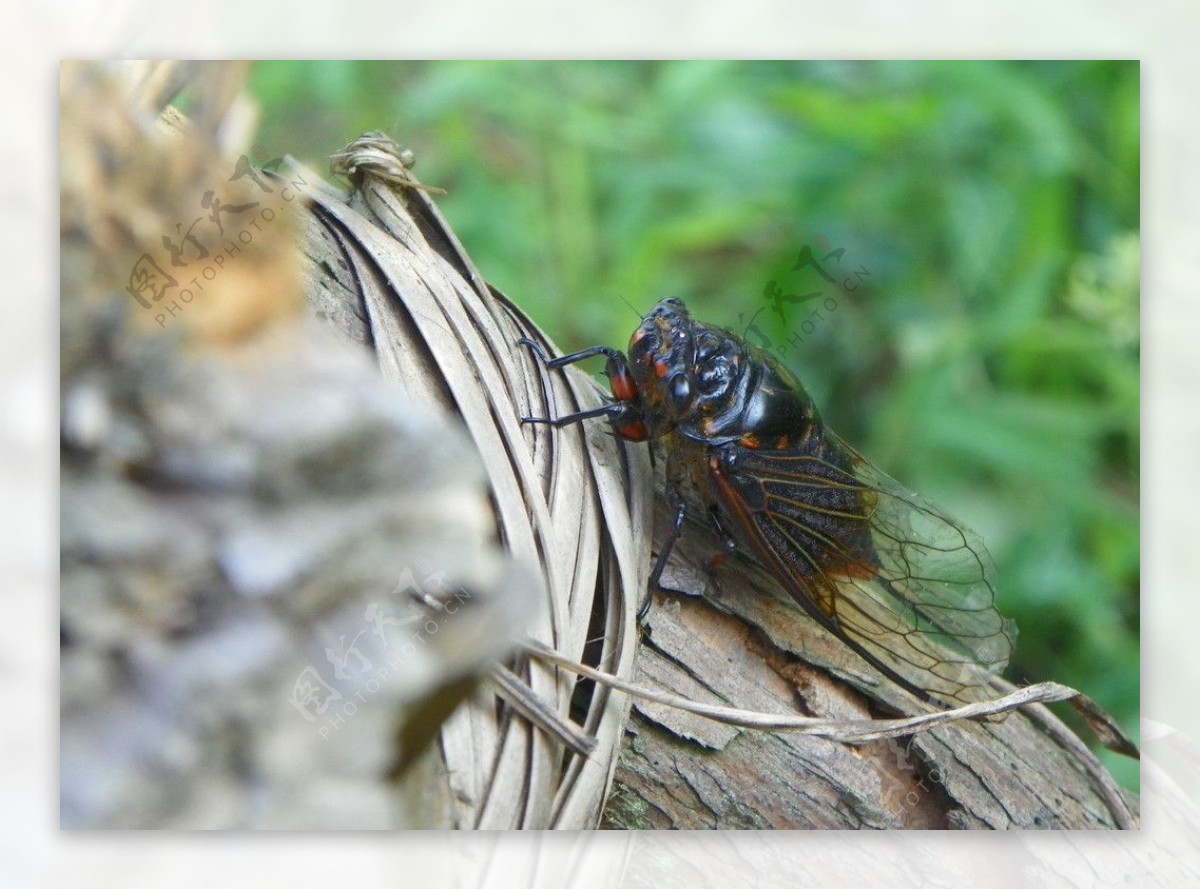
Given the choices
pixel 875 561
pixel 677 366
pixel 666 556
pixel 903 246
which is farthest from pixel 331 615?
pixel 903 246

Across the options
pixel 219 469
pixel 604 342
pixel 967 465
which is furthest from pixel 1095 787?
pixel 219 469

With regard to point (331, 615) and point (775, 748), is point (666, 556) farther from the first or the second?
point (331, 615)

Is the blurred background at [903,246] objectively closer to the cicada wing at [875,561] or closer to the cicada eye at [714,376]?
the cicada wing at [875,561]

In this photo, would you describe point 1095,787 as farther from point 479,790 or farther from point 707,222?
point 707,222

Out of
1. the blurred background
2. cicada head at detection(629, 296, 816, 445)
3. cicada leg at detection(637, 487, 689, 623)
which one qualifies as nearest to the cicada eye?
cicada head at detection(629, 296, 816, 445)

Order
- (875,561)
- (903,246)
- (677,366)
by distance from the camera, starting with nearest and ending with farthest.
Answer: (677,366), (875,561), (903,246)

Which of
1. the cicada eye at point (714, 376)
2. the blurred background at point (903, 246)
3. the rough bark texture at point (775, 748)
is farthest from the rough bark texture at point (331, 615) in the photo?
the blurred background at point (903, 246)

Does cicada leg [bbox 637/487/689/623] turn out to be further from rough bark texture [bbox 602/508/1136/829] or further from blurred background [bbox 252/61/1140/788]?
blurred background [bbox 252/61/1140/788]
